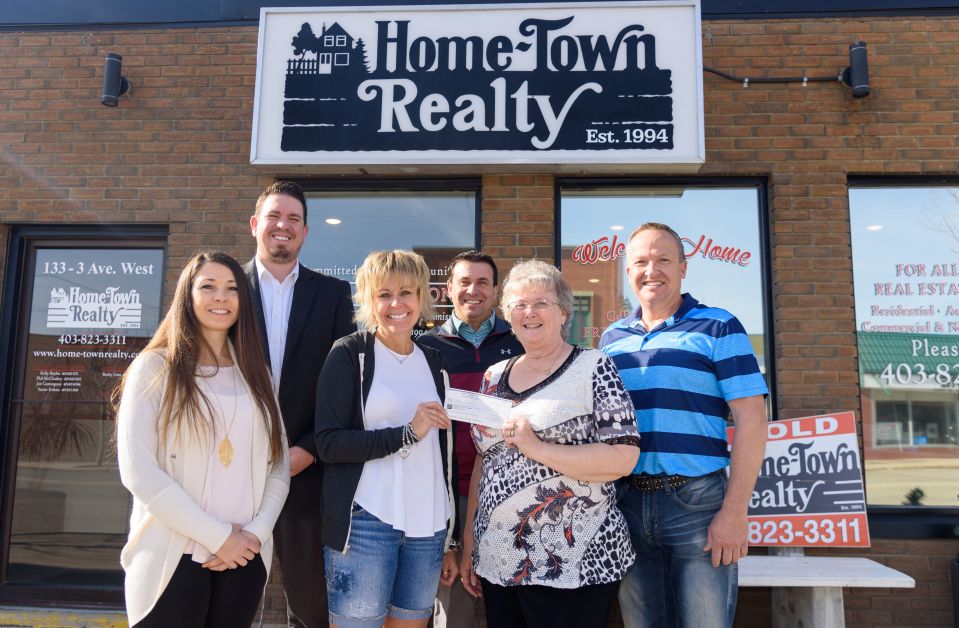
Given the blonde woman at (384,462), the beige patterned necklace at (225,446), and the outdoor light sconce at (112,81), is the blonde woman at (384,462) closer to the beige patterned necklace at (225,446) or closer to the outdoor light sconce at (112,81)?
the beige patterned necklace at (225,446)

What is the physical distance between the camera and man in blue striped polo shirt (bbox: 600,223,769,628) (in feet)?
8.35

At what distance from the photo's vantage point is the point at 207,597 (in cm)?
233

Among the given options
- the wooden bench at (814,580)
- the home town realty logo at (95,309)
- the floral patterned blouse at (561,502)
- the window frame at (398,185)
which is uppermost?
the window frame at (398,185)

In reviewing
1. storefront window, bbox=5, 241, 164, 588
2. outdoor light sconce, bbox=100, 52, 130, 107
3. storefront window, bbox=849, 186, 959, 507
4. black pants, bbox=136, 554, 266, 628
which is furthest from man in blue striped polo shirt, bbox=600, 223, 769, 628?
outdoor light sconce, bbox=100, 52, 130, 107

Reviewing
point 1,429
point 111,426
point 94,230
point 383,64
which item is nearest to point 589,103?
point 383,64

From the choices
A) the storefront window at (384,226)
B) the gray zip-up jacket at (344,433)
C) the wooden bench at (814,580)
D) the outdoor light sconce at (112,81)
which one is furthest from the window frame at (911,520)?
the outdoor light sconce at (112,81)

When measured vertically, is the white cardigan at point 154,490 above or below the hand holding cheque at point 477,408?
below

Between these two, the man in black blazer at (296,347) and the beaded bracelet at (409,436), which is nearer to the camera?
the beaded bracelet at (409,436)

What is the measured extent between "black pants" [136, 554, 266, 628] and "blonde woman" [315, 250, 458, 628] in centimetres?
28

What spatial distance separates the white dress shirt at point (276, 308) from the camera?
122 inches

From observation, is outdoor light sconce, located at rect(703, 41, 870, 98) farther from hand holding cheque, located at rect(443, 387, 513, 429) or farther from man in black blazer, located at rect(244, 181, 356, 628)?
hand holding cheque, located at rect(443, 387, 513, 429)

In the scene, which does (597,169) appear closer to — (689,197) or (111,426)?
(689,197)

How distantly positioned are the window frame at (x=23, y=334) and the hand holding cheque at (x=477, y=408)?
10.3 ft

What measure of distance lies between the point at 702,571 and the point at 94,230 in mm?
4629
